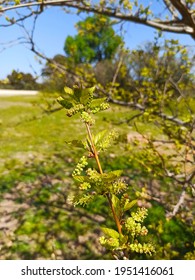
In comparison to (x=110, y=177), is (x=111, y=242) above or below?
below

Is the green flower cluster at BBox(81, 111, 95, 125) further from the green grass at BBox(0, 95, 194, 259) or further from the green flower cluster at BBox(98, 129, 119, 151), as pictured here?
the green grass at BBox(0, 95, 194, 259)

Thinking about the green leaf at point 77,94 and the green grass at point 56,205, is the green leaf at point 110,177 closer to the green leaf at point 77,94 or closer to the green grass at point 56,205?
the green leaf at point 77,94

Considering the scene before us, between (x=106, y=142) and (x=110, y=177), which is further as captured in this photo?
(x=106, y=142)

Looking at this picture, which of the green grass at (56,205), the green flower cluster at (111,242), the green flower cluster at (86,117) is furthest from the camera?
the green grass at (56,205)

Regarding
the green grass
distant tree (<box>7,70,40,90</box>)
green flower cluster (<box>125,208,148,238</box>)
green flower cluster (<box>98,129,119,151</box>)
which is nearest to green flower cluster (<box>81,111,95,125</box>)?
green flower cluster (<box>98,129,119,151</box>)

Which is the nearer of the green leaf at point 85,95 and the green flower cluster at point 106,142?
the green leaf at point 85,95

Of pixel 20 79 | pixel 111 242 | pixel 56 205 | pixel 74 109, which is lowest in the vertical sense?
pixel 56 205

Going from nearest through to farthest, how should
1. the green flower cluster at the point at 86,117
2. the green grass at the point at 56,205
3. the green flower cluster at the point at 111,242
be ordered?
the green flower cluster at the point at 86,117 → the green flower cluster at the point at 111,242 → the green grass at the point at 56,205

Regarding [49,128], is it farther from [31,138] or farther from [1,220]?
[1,220]

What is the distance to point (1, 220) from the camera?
6.16 meters

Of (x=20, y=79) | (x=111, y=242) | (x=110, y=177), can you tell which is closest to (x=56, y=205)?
(x=20, y=79)

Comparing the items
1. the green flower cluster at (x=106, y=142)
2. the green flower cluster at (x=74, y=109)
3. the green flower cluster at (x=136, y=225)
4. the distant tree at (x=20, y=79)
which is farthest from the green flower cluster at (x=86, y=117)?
the distant tree at (x=20, y=79)

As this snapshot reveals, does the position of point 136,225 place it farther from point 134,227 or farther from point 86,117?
point 86,117
